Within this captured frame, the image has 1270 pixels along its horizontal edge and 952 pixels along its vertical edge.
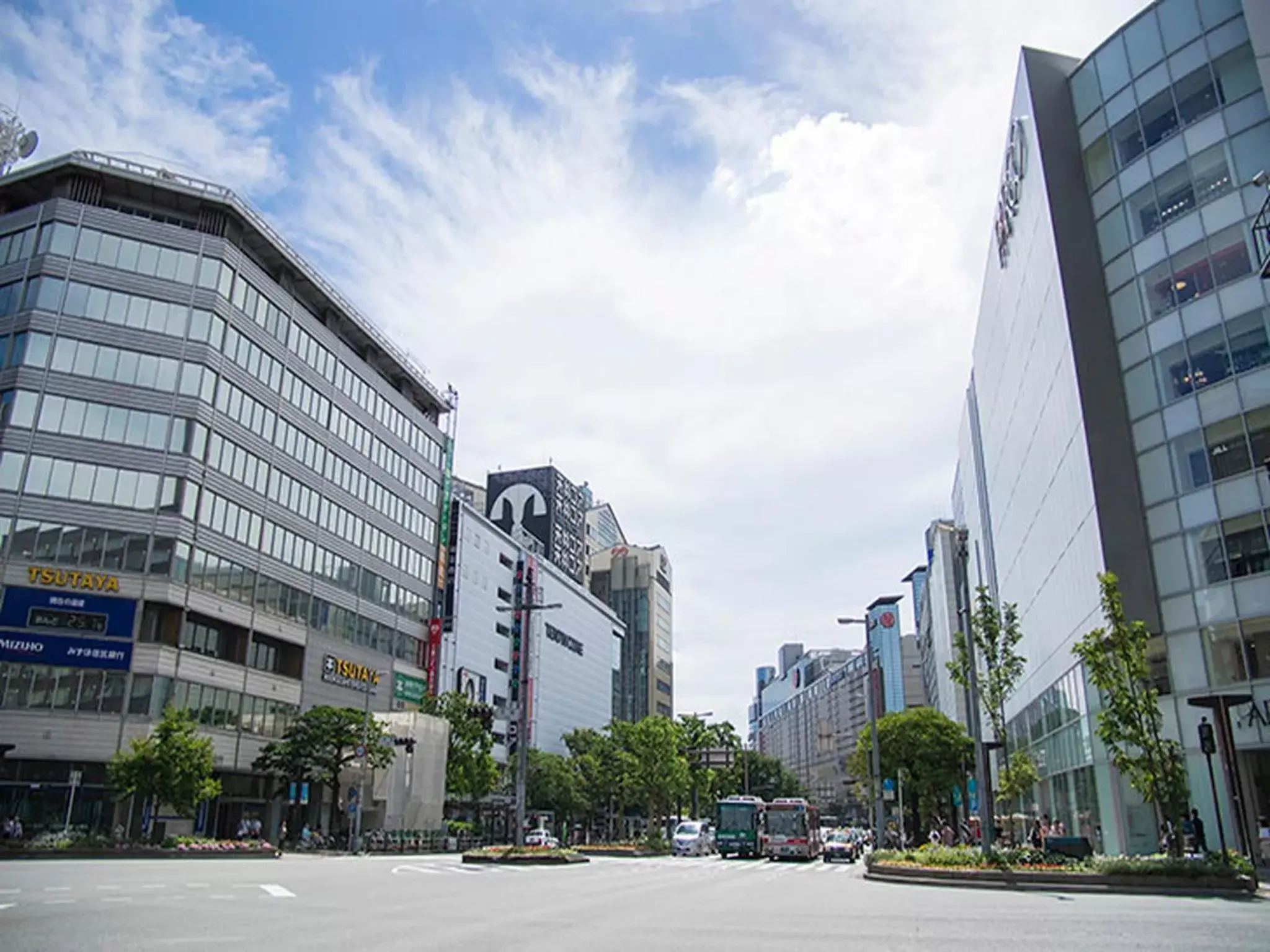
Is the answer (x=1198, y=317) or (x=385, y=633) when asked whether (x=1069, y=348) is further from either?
(x=385, y=633)

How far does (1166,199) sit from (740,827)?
35.9 meters

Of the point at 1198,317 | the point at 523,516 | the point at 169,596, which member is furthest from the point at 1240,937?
the point at 523,516

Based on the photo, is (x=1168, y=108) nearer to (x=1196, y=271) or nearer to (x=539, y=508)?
(x=1196, y=271)

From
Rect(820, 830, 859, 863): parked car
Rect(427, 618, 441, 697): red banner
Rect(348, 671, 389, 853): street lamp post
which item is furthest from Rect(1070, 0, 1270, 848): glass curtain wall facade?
Rect(427, 618, 441, 697): red banner

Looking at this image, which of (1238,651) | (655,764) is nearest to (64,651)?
(655,764)

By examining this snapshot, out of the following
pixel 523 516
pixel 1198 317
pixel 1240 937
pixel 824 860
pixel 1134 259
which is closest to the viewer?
pixel 1240 937

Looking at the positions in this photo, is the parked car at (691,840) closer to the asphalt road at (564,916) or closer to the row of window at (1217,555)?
the asphalt road at (564,916)

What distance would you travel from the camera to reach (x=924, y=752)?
2719 inches

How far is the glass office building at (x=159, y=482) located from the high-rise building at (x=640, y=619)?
103 metres

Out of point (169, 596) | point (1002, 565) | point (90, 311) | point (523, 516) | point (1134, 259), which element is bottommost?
point (169, 596)

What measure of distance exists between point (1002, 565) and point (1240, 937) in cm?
5509

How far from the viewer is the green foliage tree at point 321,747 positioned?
52094 millimetres

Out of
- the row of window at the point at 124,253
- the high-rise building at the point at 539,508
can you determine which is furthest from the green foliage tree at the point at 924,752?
the high-rise building at the point at 539,508

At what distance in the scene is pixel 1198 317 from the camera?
3331 centimetres
